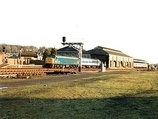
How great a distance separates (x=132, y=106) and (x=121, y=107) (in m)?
0.83

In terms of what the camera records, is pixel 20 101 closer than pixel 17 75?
Yes

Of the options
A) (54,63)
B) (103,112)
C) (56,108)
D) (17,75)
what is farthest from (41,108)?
(54,63)

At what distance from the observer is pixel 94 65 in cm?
9019

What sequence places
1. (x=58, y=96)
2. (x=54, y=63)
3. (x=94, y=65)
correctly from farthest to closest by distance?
(x=94, y=65), (x=54, y=63), (x=58, y=96)

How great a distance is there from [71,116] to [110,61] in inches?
4178

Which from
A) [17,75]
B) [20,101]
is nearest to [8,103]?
[20,101]

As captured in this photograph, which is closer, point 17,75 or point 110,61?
point 17,75

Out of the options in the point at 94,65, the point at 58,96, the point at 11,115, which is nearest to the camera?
the point at 11,115

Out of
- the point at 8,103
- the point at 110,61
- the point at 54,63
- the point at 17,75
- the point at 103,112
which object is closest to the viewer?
the point at 103,112

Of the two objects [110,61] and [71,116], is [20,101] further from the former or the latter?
[110,61]

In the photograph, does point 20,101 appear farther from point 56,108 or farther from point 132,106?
point 132,106

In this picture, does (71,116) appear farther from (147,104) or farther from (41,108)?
(147,104)

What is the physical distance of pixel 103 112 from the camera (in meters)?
14.1

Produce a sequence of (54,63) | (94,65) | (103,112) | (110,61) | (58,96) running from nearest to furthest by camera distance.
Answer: (103,112), (58,96), (54,63), (94,65), (110,61)
